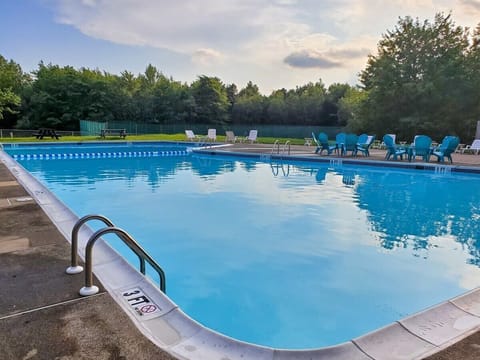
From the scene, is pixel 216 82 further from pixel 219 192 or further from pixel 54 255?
pixel 54 255

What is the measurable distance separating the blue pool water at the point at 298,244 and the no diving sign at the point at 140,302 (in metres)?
0.77

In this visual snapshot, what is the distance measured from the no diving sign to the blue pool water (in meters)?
0.77

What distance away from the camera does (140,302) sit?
2.16 metres

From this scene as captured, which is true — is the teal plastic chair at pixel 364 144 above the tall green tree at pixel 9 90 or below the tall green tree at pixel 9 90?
below

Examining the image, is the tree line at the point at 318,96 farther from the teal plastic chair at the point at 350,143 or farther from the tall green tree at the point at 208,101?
the teal plastic chair at the point at 350,143

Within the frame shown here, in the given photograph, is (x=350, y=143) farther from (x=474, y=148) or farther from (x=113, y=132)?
(x=113, y=132)

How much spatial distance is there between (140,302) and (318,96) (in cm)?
3313

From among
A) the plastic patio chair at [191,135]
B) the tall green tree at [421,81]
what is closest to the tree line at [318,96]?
the tall green tree at [421,81]

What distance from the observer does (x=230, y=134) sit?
2159cm

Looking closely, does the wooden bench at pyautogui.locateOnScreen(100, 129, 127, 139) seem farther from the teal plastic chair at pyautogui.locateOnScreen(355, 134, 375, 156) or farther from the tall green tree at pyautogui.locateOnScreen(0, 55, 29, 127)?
the teal plastic chair at pyautogui.locateOnScreen(355, 134, 375, 156)

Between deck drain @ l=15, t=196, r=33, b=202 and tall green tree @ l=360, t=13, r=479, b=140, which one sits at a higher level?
tall green tree @ l=360, t=13, r=479, b=140

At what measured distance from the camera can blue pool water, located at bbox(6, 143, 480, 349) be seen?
9.54 feet

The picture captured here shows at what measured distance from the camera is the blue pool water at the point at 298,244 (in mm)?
2909

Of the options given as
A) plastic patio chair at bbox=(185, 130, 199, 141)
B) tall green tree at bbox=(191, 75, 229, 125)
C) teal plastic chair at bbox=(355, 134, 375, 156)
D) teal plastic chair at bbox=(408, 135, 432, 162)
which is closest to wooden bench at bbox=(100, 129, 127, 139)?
plastic patio chair at bbox=(185, 130, 199, 141)
